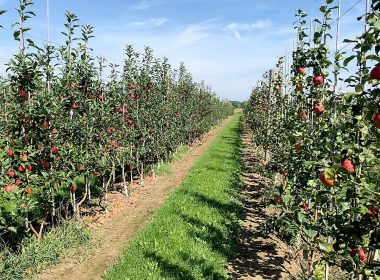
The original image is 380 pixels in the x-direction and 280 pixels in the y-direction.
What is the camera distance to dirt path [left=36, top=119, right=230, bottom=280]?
595cm

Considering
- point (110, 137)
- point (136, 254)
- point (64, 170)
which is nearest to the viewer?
point (136, 254)

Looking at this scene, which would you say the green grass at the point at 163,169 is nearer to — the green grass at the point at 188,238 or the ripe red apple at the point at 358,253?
the green grass at the point at 188,238

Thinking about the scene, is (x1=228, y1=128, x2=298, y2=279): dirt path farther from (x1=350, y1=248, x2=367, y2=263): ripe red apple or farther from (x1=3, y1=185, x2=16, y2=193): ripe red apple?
(x1=3, y1=185, x2=16, y2=193): ripe red apple

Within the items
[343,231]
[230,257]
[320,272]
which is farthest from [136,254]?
[343,231]

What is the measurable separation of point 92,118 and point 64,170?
5.98 feet

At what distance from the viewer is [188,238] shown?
6.79 m

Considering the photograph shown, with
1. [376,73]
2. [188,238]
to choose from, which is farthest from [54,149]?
[376,73]

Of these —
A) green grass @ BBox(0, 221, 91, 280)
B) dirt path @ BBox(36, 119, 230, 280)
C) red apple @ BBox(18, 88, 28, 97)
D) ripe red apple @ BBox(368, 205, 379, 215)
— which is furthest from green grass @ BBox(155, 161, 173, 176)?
ripe red apple @ BBox(368, 205, 379, 215)

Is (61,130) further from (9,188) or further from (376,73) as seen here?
(376,73)

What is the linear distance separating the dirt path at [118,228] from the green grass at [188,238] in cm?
40

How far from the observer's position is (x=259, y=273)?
18.8 ft

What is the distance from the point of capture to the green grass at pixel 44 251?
557 cm

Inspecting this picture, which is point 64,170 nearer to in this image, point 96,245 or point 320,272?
point 96,245

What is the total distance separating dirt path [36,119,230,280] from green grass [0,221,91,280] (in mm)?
206
